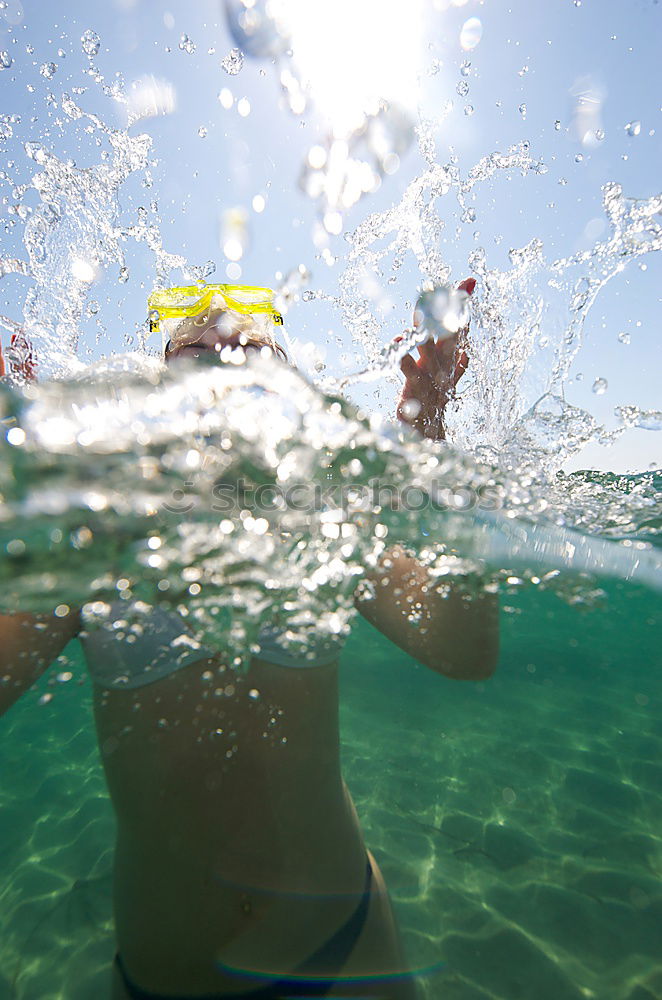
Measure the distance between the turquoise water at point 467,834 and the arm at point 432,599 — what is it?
6.42 ft

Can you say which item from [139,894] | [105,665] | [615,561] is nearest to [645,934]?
[615,561]

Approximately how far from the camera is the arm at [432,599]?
2902 mm

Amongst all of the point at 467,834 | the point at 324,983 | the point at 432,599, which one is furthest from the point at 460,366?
the point at 467,834

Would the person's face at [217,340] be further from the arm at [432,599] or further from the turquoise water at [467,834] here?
the turquoise water at [467,834]

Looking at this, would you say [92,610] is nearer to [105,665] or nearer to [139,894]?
[105,665]

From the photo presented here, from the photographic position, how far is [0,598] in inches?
96.8

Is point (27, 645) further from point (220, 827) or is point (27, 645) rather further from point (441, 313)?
point (441, 313)

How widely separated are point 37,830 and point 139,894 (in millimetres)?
5930

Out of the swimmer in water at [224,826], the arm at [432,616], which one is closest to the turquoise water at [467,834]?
the swimmer in water at [224,826]

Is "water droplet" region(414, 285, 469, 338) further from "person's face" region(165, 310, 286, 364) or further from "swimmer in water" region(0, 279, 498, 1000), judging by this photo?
"swimmer in water" region(0, 279, 498, 1000)

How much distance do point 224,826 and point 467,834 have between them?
5.42m

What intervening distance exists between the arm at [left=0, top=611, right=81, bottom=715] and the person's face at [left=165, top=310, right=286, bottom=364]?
1.90 meters

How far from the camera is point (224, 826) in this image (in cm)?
254

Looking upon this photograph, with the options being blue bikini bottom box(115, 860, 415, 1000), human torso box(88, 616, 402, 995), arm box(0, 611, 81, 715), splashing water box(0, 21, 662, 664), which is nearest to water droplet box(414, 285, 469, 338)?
splashing water box(0, 21, 662, 664)
